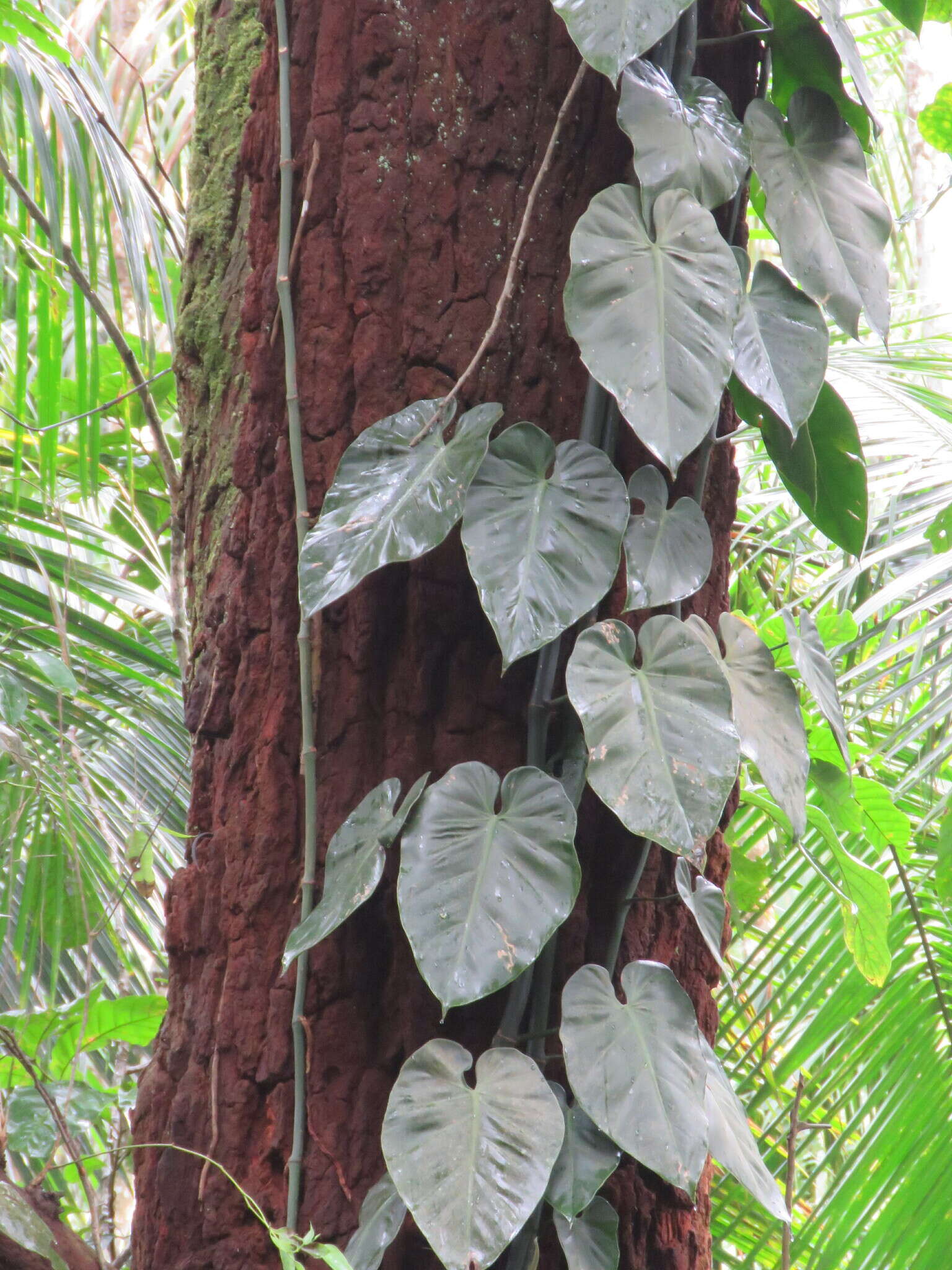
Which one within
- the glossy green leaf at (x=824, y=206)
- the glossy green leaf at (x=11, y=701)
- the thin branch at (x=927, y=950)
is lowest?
the thin branch at (x=927, y=950)

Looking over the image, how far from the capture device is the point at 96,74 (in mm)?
2396

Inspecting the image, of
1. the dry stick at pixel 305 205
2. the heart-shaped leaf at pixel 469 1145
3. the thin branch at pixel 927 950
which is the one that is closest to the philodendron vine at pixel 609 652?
the heart-shaped leaf at pixel 469 1145

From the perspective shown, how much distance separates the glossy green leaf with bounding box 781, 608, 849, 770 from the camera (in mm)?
934

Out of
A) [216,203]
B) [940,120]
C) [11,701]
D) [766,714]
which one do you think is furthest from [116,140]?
[766,714]

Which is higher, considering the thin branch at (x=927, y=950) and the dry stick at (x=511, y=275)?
the dry stick at (x=511, y=275)

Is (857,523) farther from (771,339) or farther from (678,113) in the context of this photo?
(678,113)

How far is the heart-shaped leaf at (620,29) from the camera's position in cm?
79

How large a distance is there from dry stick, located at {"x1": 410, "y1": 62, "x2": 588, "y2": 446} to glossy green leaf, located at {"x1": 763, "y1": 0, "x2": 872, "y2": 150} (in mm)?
190

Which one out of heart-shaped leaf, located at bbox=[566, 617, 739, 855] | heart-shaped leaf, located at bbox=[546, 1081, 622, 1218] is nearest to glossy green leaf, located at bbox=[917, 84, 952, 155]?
heart-shaped leaf, located at bbox=[566, 617, 739, 855]

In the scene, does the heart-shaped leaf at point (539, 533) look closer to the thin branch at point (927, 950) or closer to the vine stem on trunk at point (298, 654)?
the vine stem on trunk at point (298, 654)

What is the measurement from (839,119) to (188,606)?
82 centimetres

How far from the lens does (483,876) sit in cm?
78

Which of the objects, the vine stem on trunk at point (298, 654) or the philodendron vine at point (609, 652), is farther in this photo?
the vine stem on trunk at point (298, 654)

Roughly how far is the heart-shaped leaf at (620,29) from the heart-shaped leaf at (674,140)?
2.8 inches
